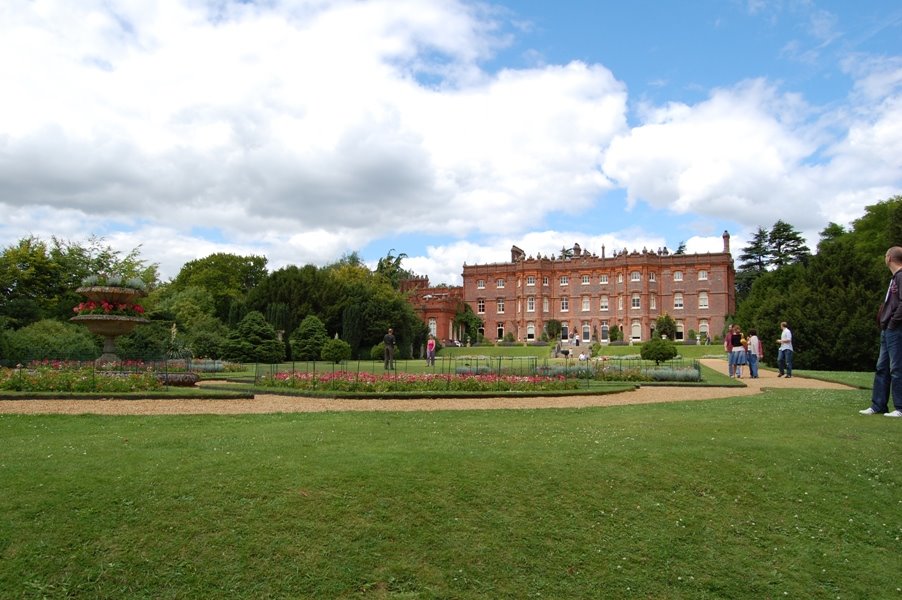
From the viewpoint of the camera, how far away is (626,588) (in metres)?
4.85

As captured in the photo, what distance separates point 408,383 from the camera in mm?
15422

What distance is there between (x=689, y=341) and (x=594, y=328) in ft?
34.1

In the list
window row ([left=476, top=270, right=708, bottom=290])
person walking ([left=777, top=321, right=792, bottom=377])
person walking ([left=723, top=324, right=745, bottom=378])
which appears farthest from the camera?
window row ([left=476, top=270, right=708, bottom=290])

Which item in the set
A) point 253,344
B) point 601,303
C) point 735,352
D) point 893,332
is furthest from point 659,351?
point 601,303

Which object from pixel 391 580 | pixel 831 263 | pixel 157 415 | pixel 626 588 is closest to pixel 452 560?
pixel 391 580

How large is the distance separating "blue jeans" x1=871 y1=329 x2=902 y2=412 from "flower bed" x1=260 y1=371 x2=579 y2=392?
7542 millimetres

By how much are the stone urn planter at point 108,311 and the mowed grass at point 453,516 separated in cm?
1554

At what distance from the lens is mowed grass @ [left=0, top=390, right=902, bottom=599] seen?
4809 mm

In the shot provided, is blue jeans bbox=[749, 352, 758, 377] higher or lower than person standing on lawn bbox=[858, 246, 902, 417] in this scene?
lower

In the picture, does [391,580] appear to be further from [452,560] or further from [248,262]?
[248,262]

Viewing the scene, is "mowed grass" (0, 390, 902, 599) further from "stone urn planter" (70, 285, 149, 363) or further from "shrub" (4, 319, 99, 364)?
"shrub" (4, 319, 99, 364)

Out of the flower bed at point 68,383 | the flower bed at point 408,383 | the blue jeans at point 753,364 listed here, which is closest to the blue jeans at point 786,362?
the blue jeans at point 753,364

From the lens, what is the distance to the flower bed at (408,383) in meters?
15.0

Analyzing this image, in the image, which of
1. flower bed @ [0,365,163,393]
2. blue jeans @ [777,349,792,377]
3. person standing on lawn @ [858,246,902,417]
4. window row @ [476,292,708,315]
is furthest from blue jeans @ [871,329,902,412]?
window row @ [476,292,708,315]
